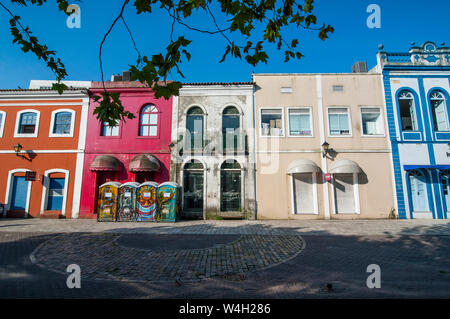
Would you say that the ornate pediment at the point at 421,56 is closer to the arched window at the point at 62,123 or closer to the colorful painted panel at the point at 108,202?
the colorful painted panel at the point at 108,202

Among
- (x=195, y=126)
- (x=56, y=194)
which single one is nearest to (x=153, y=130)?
(x=195, y=126)

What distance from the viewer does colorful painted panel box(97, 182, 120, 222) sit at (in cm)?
1136

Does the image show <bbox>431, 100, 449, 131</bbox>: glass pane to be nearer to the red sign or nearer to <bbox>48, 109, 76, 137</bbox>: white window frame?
<bbox>48, 109, 76, 137</bbox>: white window frame

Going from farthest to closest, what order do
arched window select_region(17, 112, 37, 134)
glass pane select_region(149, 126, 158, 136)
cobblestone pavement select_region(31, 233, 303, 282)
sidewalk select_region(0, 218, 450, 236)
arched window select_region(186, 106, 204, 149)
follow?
arched window select_region(17, 112, 37, 134), glass pane select_region(149, 126, 158, 136), arched window select_region(186, 106, 204, 149), sidewalk select_region(0, 218, 450, 236), cobblestone pavement select_region(31, 233, 303, 282)

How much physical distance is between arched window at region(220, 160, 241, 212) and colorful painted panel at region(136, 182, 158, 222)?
12.6ft

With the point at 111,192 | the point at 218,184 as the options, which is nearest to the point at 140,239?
the point at 111,192

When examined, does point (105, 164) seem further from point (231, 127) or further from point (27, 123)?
point (231, 127)

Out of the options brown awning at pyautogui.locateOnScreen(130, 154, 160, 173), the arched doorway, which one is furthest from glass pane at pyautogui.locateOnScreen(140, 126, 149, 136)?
the arched doorway

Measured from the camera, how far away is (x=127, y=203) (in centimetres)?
1137

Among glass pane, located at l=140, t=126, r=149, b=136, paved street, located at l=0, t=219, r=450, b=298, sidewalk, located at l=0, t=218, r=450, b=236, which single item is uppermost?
glass pane, located at l=140, t=126, r=149, b=136

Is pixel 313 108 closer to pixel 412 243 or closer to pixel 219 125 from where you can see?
pixel 219 125

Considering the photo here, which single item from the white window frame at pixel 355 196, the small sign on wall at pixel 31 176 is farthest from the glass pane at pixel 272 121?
the small sign on wall at pixel 31 176

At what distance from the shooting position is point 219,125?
13.2 m
